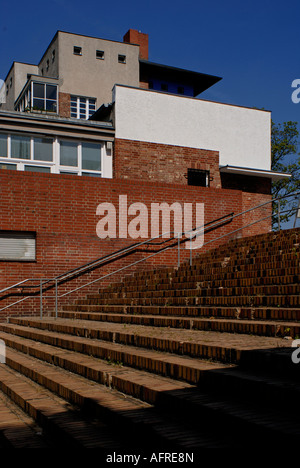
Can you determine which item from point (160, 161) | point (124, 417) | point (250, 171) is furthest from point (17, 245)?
point (124, 417)

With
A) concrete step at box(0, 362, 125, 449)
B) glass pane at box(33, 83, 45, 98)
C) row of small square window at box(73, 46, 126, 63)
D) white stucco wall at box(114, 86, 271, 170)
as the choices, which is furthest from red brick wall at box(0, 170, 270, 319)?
row of small square window at box(73, 46, 126, 63)

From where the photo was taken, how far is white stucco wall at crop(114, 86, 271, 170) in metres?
18.7

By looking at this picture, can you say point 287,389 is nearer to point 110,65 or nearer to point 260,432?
point 260,432

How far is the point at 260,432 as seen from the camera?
322cm

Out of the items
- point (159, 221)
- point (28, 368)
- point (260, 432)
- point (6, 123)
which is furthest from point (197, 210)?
point (260, 432)

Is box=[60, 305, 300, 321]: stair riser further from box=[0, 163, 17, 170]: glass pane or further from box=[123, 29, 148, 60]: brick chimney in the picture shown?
box=[123, 29, 148, 60]: brick chimney

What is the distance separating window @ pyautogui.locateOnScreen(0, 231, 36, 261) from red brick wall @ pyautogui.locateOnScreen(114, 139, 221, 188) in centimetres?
437

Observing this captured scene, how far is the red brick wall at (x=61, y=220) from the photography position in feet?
47.3

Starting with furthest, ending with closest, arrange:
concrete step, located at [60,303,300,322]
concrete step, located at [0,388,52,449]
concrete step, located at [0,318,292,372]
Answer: concrete step, located at [60,303,300,322]
concrete step, located at [0,318,292,372]
concrete step, located at [0,388,52,449]

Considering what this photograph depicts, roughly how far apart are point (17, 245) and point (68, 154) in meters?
4.28

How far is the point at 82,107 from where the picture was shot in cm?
3809

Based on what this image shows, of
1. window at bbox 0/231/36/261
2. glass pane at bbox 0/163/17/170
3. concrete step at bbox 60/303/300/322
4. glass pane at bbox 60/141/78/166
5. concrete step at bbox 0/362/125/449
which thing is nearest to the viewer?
concrete step at bbox 0/362/125/449

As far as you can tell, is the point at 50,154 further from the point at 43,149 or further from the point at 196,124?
the point at 196,124

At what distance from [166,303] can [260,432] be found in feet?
22.2
